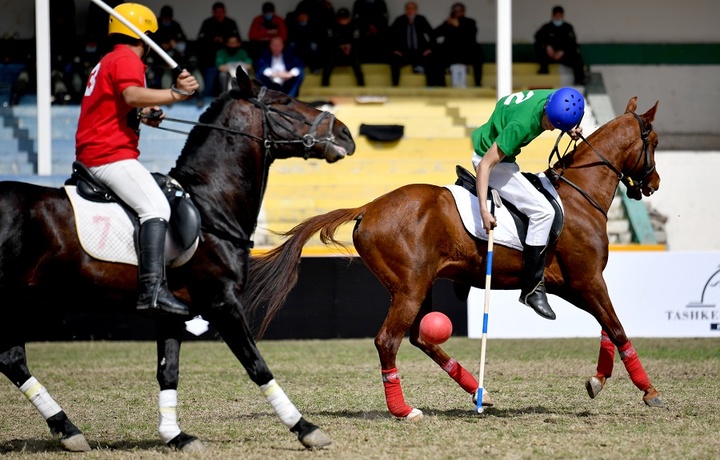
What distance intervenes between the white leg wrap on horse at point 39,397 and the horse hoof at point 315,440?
1580 millimetres

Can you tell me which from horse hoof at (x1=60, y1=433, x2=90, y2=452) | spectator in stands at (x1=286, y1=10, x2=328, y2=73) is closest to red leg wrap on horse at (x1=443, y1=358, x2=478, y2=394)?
horse hoof at (x1=60, y1=433, x2=90, y2=452)

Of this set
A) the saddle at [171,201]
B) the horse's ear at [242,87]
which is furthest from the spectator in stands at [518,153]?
the saddle at [171,201]

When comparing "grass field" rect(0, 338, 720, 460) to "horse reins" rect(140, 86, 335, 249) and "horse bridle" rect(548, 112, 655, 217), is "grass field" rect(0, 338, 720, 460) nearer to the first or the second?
"horse reins" rect(140, 86, 335, 249)

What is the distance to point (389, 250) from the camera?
26.1 ft

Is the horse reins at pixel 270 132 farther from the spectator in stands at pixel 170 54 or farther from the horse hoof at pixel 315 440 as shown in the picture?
the spectator in stands at pixel 170 54

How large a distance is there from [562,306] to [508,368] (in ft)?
9.29

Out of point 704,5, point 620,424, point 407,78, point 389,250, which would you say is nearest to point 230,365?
point 389,250

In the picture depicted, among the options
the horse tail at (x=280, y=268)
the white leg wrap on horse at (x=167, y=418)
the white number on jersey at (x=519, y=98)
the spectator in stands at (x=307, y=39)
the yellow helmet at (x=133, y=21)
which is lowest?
the white leg wrap on horse at (x=167, y=418)

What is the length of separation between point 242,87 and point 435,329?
Answer: 2385 mm

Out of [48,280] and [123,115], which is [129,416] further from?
[123,115]

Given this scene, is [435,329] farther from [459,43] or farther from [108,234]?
[459,43]

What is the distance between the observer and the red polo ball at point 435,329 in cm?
793

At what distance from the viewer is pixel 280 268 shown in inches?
319

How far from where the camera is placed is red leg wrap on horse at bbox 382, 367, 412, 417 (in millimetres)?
7574
